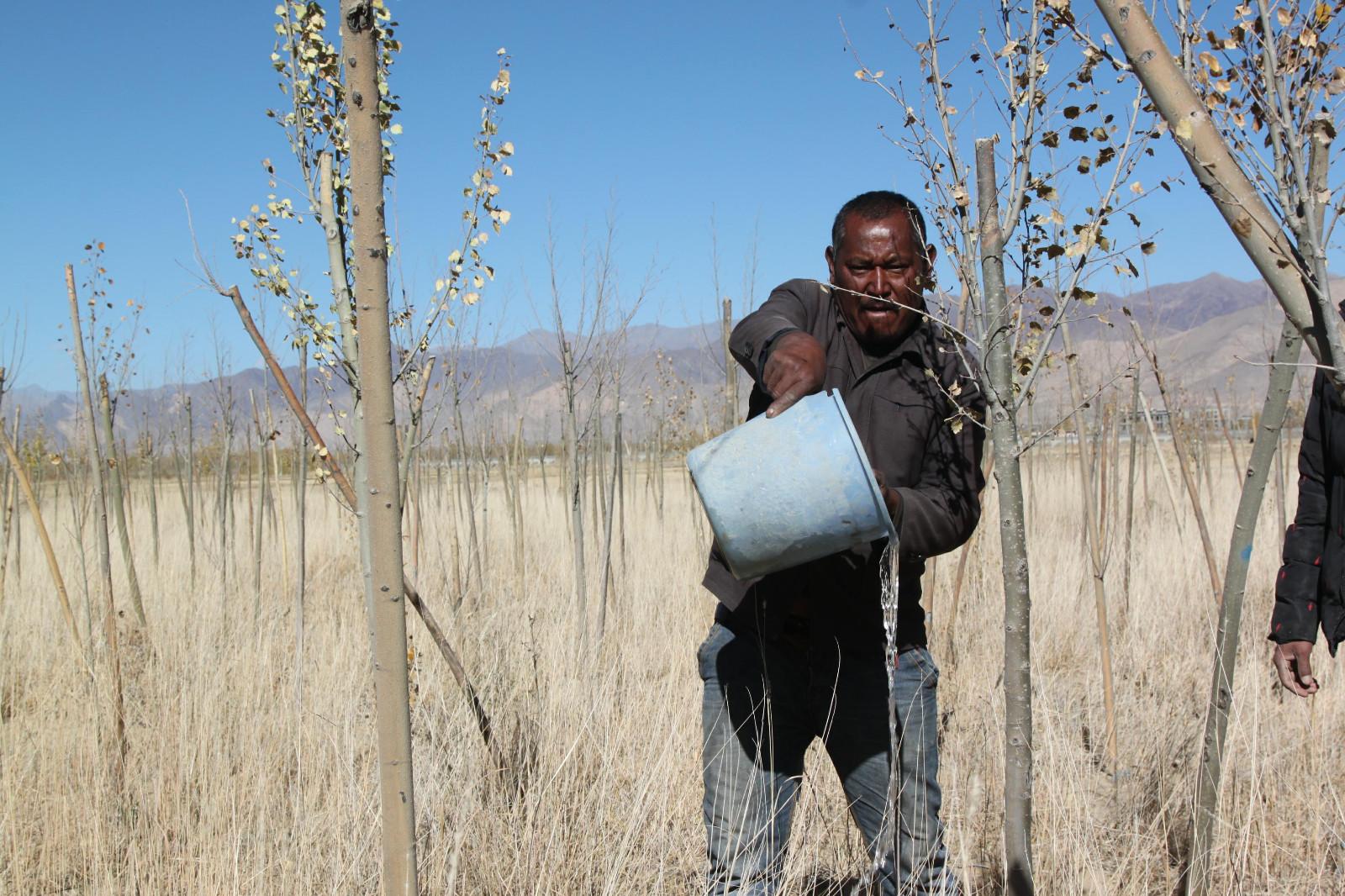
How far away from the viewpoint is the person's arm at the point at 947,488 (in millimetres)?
1558

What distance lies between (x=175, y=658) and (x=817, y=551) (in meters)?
3.60

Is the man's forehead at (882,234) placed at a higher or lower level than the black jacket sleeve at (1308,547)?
higher

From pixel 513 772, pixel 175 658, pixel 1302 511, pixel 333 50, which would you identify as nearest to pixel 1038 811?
pixel 1302 511

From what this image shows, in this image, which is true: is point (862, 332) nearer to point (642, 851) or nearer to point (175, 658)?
point (642, 851)

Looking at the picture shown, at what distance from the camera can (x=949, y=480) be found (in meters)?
1.67

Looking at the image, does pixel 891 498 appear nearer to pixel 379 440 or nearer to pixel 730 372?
pixel 379 440

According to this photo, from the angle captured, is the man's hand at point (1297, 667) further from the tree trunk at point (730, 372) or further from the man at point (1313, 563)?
the tree trunk at point (730, 372)

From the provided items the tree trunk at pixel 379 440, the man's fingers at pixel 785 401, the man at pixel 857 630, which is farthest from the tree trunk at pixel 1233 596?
the tree trunk at pixel 379 440

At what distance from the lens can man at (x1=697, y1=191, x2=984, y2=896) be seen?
168cm

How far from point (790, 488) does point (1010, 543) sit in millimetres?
352

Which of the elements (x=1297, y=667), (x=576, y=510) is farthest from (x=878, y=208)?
(x=576, y=510)

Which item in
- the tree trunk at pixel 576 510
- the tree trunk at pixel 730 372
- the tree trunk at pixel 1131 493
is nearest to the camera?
the tree trunk at pixel 1131 493

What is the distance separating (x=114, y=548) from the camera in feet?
26.7

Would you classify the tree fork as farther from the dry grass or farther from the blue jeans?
the blue jeans
